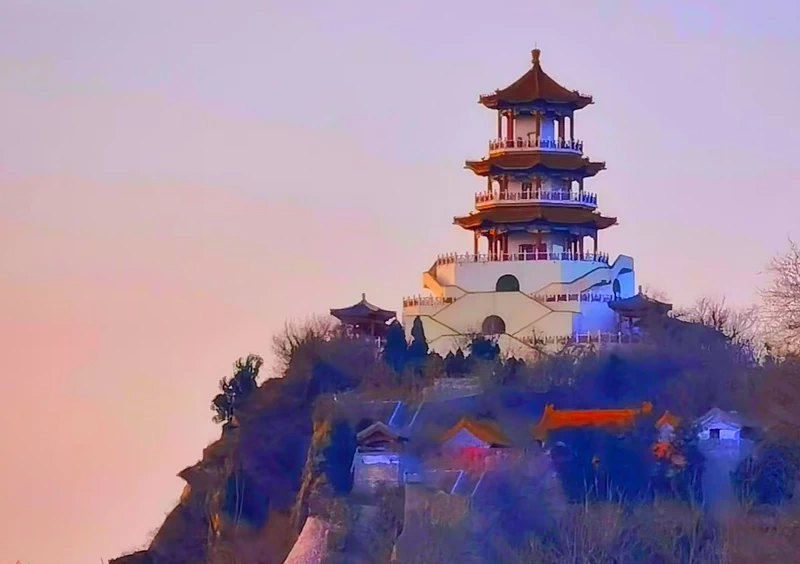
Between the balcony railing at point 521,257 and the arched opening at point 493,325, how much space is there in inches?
70.9

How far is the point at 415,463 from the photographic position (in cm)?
4750

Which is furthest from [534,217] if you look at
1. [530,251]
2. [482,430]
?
[482,430]

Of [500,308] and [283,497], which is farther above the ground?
[500,308]

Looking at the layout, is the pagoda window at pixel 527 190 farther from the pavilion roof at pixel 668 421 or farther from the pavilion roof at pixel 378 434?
the pavilion roof at pixel 668 421

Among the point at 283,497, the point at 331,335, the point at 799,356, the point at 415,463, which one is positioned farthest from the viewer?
the point at 331,335

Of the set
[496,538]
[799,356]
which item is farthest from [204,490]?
[799,356]

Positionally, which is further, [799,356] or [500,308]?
[500,308]

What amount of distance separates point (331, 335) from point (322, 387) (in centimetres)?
340

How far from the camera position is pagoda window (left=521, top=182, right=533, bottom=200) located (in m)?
58.4

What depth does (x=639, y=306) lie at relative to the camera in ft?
180

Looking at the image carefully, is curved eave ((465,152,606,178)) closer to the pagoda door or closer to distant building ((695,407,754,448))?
the pagoda door

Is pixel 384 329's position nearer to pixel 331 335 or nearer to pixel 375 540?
pixel 331 335

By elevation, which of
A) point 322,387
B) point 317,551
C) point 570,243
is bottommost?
point 317,551

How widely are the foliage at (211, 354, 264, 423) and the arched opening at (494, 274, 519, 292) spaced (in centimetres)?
566
